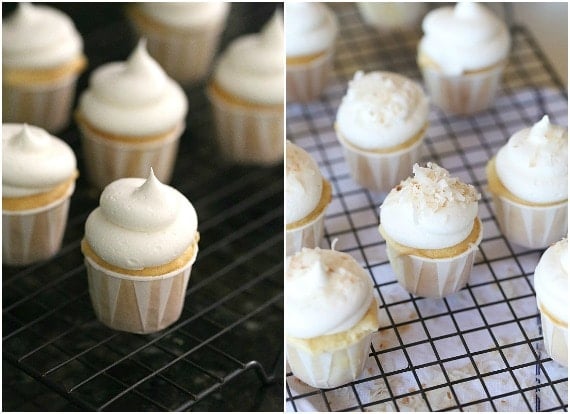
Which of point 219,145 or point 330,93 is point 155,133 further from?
point 330,93

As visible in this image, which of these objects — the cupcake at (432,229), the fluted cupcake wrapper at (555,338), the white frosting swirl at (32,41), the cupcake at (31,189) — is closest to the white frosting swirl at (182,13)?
the white frosting swirl at (32,41)

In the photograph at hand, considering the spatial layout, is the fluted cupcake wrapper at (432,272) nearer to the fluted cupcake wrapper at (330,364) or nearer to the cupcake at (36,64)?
the fluted cupcake wrapper at (330,364)

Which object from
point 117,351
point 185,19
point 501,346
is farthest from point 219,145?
point 501,346

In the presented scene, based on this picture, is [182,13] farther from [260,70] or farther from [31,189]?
[31,189]

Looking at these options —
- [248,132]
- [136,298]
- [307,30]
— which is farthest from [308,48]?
[136,298]

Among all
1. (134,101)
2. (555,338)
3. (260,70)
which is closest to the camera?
(555,338)

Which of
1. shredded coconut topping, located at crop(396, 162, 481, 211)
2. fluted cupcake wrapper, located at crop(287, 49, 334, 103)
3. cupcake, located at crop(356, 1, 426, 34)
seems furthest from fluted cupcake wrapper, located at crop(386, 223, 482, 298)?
cupcake, located at crop(356, 1, 426, 34)
